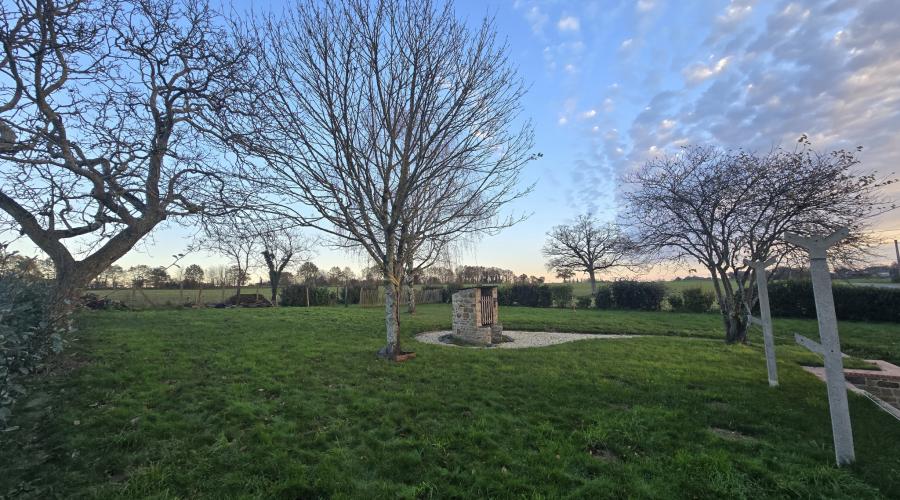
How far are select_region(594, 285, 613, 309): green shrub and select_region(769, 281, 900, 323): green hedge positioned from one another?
716 cm

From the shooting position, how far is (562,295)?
2336 centimetres

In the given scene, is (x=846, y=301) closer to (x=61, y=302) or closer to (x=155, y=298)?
(x=61, y=302)

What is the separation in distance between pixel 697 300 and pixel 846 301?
5.15 m

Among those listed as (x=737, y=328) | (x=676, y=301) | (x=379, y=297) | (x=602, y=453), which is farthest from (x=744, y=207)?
(x=379, y=297)

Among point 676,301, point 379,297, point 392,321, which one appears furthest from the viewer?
point 379,297

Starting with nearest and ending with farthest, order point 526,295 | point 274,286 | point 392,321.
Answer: point 392,321 → point 274,286 → point 526,295

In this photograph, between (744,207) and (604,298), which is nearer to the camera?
(744,207)

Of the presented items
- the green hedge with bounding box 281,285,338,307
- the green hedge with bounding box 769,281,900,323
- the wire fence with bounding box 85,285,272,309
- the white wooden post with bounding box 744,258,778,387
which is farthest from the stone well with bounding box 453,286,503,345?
the wire fence with bounding box 85,285,272,309

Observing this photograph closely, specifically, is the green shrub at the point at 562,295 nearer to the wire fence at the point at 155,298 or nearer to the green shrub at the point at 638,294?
the green shrub at the point at 638,294

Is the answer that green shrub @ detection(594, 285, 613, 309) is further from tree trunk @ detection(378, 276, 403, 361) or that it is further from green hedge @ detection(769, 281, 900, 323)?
tree trunk @ detection(378, 276, 403, 361)

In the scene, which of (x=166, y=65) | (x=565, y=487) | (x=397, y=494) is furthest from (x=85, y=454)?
(x=166, y=65)

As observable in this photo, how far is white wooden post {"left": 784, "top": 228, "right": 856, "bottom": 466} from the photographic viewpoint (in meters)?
3.14

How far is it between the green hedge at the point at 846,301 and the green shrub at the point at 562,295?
942 centimetres

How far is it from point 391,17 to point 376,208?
3.10 meters
